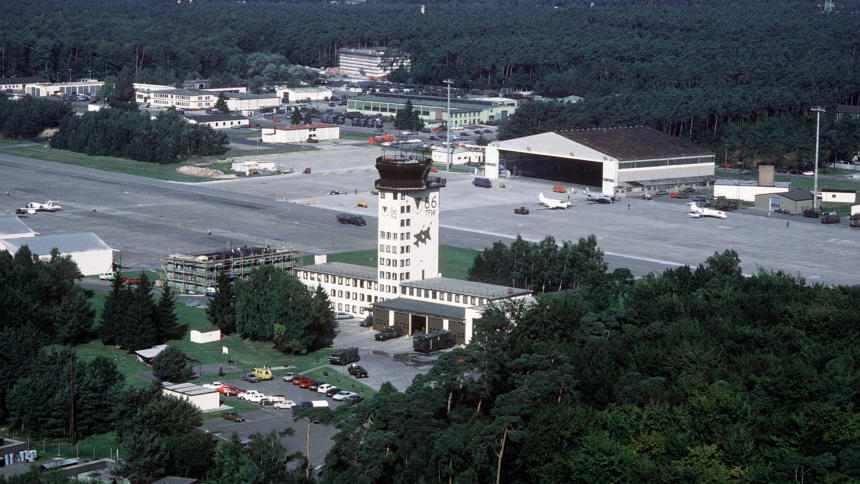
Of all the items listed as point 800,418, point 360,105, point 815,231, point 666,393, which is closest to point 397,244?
point 666,393

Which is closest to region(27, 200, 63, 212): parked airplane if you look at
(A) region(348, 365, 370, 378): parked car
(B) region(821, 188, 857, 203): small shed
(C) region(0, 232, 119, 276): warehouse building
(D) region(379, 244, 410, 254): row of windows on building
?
(C) region(0, 232, 119, 276): warehouse building

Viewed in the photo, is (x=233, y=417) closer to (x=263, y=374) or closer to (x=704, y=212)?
(x=263, y=374)

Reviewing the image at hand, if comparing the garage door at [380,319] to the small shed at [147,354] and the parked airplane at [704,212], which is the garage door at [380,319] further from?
the parked airplane at [704,212]

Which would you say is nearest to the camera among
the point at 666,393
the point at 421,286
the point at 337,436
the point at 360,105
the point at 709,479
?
the point at 709,479

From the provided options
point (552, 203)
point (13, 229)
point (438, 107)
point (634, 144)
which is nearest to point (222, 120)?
point (438, 107)

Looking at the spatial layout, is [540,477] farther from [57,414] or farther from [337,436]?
[57,414]

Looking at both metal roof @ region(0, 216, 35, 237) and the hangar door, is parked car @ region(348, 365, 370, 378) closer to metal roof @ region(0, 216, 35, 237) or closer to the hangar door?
metal roof @ region(0, 216, 35, 237)
